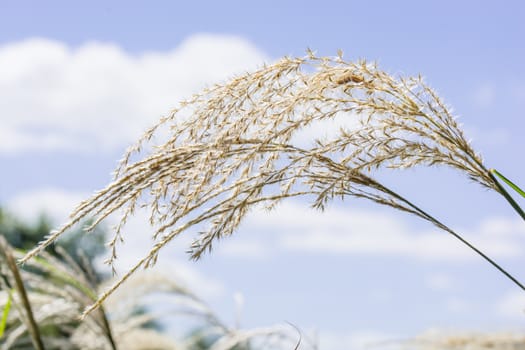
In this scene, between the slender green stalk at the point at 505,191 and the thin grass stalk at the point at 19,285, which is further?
the thin grass stalk at the point at 19,285

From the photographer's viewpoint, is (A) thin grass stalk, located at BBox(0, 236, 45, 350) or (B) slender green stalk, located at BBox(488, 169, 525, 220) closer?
(B) slender green stalk, located at BBox(488, 169, 525, 220)

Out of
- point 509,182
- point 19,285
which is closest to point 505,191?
point 509,182

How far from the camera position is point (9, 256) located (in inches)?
80.4

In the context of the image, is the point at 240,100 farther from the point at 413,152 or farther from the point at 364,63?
the point at 413,152

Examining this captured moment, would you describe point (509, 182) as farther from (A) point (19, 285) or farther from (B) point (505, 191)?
(A) point (19, 285)

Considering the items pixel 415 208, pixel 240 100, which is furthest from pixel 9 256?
pixel 415 208

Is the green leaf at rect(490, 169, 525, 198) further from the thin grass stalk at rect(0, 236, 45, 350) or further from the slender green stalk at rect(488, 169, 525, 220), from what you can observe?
the thin grass stalk at rect(0, 236, 45, 350)

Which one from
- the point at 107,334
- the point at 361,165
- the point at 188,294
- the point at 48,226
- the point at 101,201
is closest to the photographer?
the point at 101,201

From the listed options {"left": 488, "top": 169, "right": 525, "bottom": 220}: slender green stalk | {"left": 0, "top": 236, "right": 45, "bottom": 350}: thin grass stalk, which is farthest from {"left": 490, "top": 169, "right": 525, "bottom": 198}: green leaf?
{"left": 0, "top": 236, "right": 45, "bottom": 350}: thin grass stalk

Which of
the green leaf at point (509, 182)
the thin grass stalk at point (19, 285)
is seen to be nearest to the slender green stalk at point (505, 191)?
Result: the green leaf at point (509, 182)

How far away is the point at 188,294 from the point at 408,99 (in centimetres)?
154

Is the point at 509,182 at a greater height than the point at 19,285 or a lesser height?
greater

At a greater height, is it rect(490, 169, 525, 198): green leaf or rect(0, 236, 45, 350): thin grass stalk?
rect(490, 169, 525, 198): green leaf

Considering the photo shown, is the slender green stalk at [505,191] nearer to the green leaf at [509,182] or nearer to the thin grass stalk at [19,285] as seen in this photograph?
the green leaf at [509,182]
